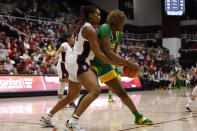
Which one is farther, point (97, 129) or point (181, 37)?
point (181, 37)

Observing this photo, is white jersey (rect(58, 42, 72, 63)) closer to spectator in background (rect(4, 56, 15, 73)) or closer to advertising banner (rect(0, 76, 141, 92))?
advertising banner (rect(0, 76, 141, 92))

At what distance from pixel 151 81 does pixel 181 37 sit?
1353cm

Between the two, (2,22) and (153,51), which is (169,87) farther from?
(2,22)

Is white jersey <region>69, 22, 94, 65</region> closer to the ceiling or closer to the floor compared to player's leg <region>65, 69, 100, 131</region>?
closer to the ceiling

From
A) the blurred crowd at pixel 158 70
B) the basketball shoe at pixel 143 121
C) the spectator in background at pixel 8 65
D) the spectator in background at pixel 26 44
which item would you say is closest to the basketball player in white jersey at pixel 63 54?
the basketball shoe at pixel 143 121

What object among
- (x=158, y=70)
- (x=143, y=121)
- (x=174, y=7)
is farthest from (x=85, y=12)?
(x=158, y=70)

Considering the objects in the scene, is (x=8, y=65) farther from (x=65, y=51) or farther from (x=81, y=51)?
(x=81, y=51)

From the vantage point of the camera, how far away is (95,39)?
172 inches

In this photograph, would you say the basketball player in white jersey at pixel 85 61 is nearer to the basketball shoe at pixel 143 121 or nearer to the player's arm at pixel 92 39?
the player's arm at pixel 92 39

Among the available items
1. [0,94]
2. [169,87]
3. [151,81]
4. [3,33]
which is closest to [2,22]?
[3,33]

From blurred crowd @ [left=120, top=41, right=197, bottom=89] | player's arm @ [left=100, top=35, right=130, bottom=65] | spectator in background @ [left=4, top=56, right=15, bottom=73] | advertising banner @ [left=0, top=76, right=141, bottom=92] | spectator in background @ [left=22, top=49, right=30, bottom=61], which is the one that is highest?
player's arm @ [left=100, top=35, right=130, bottom=65]

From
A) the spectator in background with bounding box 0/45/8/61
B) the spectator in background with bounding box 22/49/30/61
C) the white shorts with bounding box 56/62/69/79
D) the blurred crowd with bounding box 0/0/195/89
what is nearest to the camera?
the white shorts with bounding box 56/62/69/79

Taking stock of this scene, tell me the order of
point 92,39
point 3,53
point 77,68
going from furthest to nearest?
point 3,53 → point 77,68 → point 92,39

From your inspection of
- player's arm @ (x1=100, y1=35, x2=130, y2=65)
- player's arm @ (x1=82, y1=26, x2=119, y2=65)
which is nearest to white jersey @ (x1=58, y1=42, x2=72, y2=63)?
player's arm @ (x1=100, y1=35, x2=130, y2=65)
